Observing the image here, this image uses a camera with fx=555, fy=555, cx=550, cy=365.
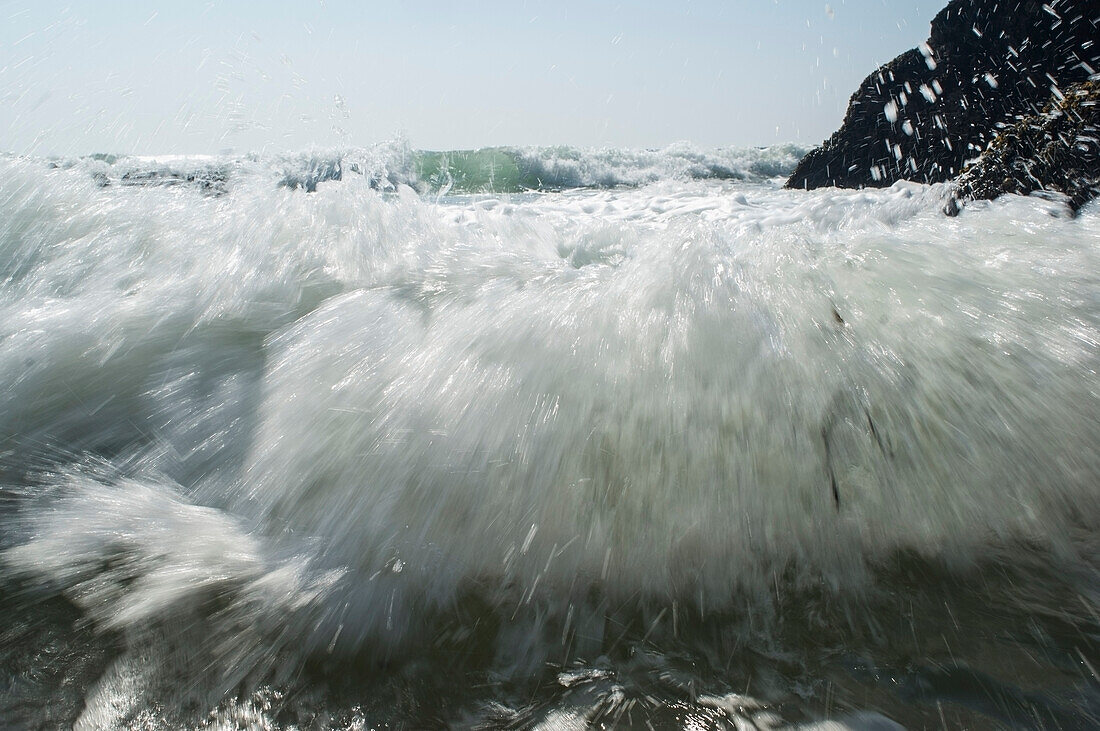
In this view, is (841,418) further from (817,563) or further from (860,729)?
(860,729)

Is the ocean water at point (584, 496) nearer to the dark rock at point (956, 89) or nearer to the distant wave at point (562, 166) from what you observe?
the dark rock at point (956, 89)

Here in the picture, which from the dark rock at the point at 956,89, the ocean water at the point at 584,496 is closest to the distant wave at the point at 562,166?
the dark rock at the point at 956,89

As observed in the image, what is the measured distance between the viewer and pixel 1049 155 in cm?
325

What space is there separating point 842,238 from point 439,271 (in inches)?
51.8

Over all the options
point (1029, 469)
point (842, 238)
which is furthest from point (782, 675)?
point (842, 238)

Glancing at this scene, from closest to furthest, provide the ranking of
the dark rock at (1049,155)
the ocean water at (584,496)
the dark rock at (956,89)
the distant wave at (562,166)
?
the ocean water at (584,496)
the dark rock at (1049,155)
the dark rock at (956,89)
the distant wave at (562,166)

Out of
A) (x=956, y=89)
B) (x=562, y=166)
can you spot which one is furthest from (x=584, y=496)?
(x=562, y=166)

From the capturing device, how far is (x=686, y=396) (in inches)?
46.4

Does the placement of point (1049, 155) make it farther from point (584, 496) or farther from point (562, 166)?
point (562, 166)

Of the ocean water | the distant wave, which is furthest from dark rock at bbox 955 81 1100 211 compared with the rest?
the distant wave

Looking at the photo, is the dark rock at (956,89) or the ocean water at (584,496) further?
the dark rock at (956,89)

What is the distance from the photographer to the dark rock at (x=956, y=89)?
30.1 ft

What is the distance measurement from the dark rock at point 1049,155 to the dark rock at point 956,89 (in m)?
6.34

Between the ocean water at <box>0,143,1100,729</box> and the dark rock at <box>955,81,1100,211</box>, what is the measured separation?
1.84 m
